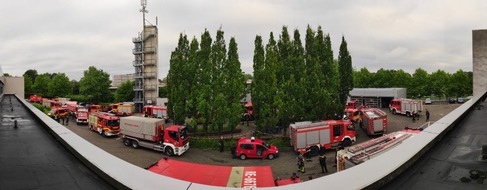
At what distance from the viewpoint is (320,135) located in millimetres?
19109

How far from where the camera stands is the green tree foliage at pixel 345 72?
102ft

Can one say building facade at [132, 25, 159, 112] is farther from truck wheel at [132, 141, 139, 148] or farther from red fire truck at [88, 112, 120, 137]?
truck wheel at [132, 141, 139, 148]

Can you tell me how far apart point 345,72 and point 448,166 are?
29083mm

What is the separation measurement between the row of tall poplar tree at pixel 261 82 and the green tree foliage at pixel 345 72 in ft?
17.6

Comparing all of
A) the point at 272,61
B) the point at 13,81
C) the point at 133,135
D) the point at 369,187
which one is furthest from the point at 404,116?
the point at 13,81

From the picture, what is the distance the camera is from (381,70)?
62.3 m

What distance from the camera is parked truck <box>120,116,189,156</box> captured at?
19359mm

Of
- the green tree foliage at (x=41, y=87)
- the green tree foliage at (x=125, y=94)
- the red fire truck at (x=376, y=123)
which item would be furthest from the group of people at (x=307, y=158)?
the green tree foliage at (x=41, y=87)

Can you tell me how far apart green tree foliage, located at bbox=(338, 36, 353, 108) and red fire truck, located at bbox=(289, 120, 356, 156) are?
11.4 metres

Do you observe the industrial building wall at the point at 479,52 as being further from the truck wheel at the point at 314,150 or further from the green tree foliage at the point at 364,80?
the green tree foliage at the point at 364,80

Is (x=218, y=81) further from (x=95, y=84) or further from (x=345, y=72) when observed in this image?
(x=95, y=84)

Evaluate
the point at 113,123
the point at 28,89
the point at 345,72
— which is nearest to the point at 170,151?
the point at 113,123

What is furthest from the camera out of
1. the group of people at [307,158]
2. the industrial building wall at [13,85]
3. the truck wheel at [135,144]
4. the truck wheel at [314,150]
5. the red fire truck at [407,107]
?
the industrial building wall at [13,85]

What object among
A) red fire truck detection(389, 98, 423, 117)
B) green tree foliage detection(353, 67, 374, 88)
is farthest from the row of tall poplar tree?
green tree foliage detection(353, 67, 374, 88)
